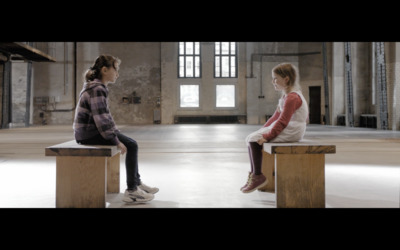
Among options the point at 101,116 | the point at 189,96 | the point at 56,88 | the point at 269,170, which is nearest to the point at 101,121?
the point at 101,116

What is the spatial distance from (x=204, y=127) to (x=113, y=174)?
52.8 ft

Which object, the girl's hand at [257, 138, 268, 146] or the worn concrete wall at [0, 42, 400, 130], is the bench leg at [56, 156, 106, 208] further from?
the worn concrete wall at [0, 42, 400, 130]

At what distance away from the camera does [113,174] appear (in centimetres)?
418

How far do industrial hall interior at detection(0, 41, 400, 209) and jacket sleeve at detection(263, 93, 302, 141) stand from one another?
0.46 ft

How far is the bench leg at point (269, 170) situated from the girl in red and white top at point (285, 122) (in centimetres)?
45

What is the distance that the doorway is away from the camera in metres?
24.4

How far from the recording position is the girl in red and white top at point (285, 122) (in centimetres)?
366

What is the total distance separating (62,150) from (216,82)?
2260 cm

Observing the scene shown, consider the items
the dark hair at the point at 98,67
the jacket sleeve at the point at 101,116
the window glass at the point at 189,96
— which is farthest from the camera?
the window glass at the point at 189,96

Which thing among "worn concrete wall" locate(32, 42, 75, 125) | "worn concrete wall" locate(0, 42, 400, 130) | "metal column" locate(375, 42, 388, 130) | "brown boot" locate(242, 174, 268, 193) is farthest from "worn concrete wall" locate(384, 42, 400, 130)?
"worn concrete wall" locate(32, 42, 75, 125)

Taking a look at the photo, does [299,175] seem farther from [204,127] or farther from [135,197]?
[204,127]

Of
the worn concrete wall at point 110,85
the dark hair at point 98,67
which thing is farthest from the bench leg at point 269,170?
the worn concrete wall at point 110,85

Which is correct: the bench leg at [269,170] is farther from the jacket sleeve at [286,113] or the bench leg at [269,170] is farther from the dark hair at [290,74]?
the dark hair at [290,74]
